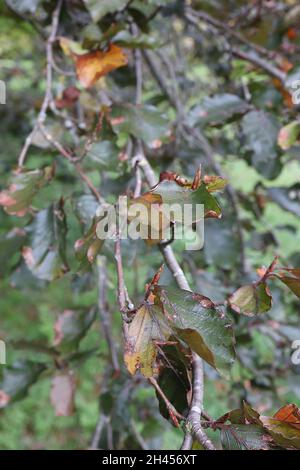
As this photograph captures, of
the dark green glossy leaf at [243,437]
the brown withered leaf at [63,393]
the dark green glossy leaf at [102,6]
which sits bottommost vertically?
the brown withered leaf at [63,393]

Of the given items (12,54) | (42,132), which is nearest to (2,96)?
(42,132)

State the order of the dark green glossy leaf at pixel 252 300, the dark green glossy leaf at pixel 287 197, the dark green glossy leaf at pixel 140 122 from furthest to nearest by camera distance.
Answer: the dark green glossy leaf at pixel 287 197 < the dark green glossy leaf at pixel 140 122 < the dark green glossy leaf at pixel 252 300

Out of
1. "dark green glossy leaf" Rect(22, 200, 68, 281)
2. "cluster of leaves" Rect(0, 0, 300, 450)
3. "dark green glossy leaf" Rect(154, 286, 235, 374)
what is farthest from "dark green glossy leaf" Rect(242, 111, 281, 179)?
"dark green glossy leaf" Rect(154, 286, 235, 374)

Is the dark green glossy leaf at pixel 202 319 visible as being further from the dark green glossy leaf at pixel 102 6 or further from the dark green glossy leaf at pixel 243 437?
the dark green glossy leaf at pixel 102 6

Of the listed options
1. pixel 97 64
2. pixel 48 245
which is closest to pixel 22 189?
pixel 48 245

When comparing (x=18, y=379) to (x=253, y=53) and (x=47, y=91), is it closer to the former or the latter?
(x=47, y=91)

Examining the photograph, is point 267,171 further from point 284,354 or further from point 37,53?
point 37,53

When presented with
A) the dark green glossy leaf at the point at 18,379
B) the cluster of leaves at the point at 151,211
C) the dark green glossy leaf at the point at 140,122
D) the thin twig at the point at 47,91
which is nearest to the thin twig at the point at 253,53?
the cluster of leaves at the point at 151,211

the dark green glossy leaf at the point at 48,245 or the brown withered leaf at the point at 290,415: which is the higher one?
the dark green glossy leaf at the point at 48,245
